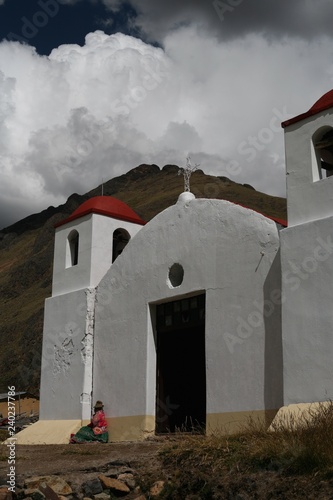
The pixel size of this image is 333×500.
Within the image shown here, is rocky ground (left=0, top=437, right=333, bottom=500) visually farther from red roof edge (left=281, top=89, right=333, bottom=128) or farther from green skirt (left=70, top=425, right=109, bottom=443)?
red roof edge (left=281, top=89, right=333, bottom=128)

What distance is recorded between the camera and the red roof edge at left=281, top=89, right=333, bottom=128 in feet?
38.0

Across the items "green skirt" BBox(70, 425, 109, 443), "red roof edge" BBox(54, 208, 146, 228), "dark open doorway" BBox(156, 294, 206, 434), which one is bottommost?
"green skirt" BBox(70, 425, 109, 443)

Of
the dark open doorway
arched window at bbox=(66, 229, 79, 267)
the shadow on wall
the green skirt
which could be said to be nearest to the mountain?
arched window at bbox=(66, 229, 79, 267)

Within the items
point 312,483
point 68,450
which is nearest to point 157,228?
point 68,450

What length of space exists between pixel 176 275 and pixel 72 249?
4.13 meters

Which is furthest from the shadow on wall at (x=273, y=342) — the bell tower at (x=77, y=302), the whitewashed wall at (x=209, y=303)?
the bell tower at (x=77, y=302)

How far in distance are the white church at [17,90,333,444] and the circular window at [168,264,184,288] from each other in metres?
0.03

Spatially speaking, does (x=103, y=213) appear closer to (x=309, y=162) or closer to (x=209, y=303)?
(x=209, y=303)

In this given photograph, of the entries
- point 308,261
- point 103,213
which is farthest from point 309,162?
point 103,213

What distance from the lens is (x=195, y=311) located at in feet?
44.5

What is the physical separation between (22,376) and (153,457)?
133ft

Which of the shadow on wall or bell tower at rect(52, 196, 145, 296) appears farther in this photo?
bell tower at rect(52, 196, 145, 296)

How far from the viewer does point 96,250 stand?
53.4ft

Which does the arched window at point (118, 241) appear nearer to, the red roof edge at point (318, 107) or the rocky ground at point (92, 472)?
the red roof edge at point (318, 107)
